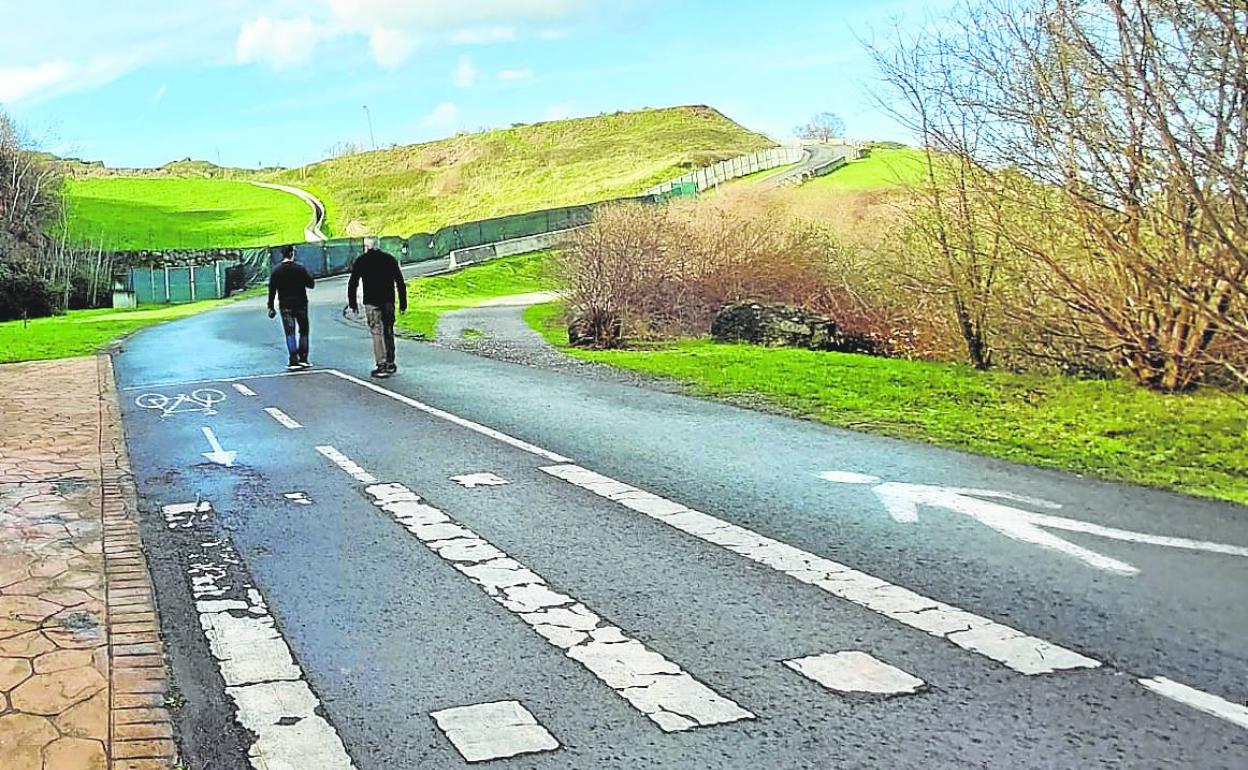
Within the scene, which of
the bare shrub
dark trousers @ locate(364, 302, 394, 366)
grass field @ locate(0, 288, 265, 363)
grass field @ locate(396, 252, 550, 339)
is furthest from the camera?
grass field @ locate(396, 252, 550, 339)

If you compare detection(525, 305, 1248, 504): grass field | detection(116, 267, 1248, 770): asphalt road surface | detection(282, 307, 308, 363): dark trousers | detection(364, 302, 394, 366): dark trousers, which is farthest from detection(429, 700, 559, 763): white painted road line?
detection(282, 307, 308, 363): dark trousers

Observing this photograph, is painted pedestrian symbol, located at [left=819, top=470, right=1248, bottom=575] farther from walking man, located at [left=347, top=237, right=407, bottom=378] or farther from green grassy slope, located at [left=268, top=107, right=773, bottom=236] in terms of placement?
green grassy slope, located at [left=268, top=107, right=773, bottom=236]

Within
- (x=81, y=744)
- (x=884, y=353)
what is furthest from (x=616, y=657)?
(x=884, y=353)

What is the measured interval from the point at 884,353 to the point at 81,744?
18.4 m

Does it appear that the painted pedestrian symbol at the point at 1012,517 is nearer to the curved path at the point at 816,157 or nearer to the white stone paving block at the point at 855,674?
the white stone paving block at the point at 855,674

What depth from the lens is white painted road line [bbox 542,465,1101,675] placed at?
16.1ft

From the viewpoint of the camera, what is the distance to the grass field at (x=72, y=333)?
71.8 ft

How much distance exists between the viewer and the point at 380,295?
15852mm

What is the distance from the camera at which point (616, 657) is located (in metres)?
5.03

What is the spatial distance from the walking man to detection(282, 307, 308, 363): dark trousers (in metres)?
1.24

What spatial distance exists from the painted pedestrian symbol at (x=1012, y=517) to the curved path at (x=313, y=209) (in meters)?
55.8

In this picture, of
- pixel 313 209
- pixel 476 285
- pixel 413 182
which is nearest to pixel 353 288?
pixel 476 285

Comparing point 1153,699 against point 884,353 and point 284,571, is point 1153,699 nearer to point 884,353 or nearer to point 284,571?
point 284,571

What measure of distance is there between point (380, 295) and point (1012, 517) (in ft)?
34.3
